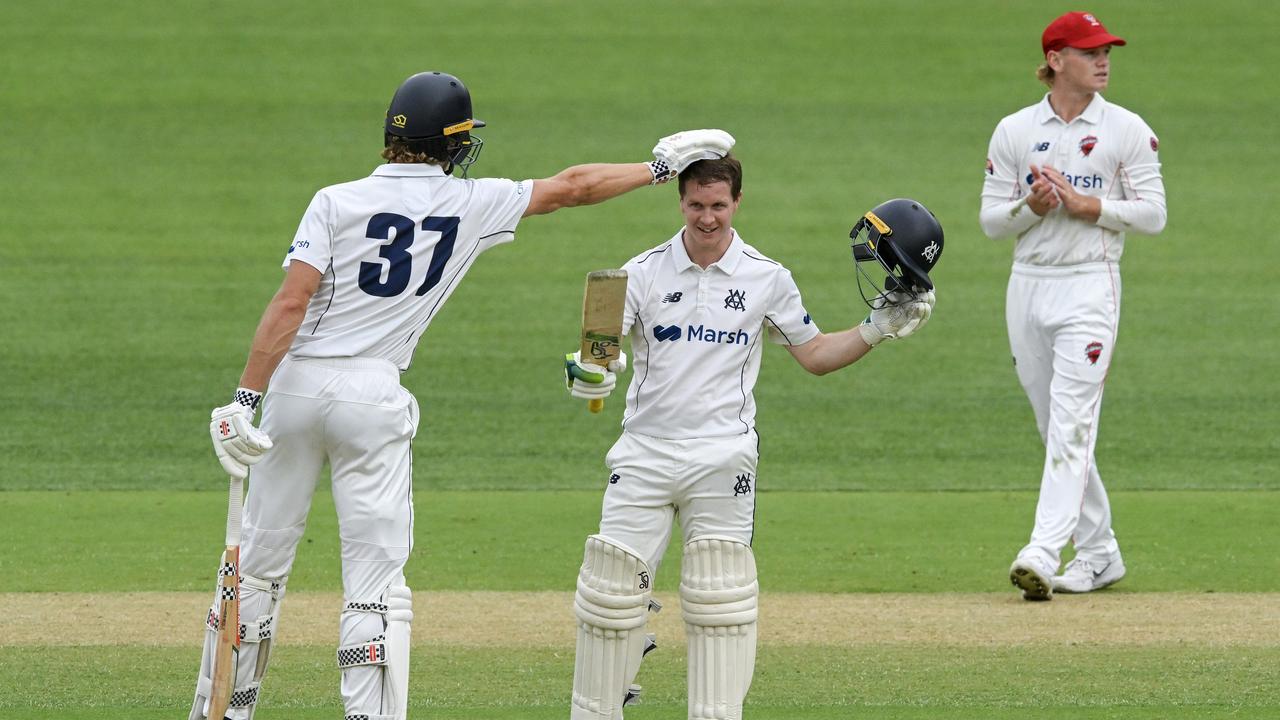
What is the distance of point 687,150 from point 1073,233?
272 cm

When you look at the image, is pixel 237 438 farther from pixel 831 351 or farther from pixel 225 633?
pixel 831 351

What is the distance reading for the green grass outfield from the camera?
6.84m

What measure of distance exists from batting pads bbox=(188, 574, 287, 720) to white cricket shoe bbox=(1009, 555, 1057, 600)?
3.17 m

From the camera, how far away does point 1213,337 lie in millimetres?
14406

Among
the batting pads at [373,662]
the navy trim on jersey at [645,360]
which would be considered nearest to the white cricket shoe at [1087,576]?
the navy trim on jersey at [645,360]

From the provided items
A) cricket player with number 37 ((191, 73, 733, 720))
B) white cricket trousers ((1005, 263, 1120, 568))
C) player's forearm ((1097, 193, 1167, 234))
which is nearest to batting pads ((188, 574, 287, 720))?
cricket player with number 37 ((191, 73, 733, 720))

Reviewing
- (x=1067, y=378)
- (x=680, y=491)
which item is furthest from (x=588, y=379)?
(x=1067, y=378)

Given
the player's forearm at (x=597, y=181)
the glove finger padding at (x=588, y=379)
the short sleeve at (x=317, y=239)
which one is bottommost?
the glove finger padding at (x=588, y=379)

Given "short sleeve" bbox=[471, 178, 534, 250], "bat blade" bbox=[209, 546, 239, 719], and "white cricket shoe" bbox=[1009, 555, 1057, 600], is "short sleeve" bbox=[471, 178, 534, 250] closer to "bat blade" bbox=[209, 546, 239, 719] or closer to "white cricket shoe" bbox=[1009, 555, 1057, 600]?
"bat blade" bbox=[209, 546, 239, 719]

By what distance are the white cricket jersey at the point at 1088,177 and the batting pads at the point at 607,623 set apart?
3090mm

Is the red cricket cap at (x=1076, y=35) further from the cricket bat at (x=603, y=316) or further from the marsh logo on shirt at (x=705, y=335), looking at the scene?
the cricket bat at (x=603, y=316)

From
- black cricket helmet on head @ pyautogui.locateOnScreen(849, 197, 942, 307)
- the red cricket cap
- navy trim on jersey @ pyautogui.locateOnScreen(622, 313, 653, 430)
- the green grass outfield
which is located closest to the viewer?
black cricket helmet on head @ pyautogui.locateOnScreen(849, 197, 942, 307)

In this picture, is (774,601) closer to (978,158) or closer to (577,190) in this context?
(577,190)

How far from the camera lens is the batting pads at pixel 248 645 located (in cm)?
569
